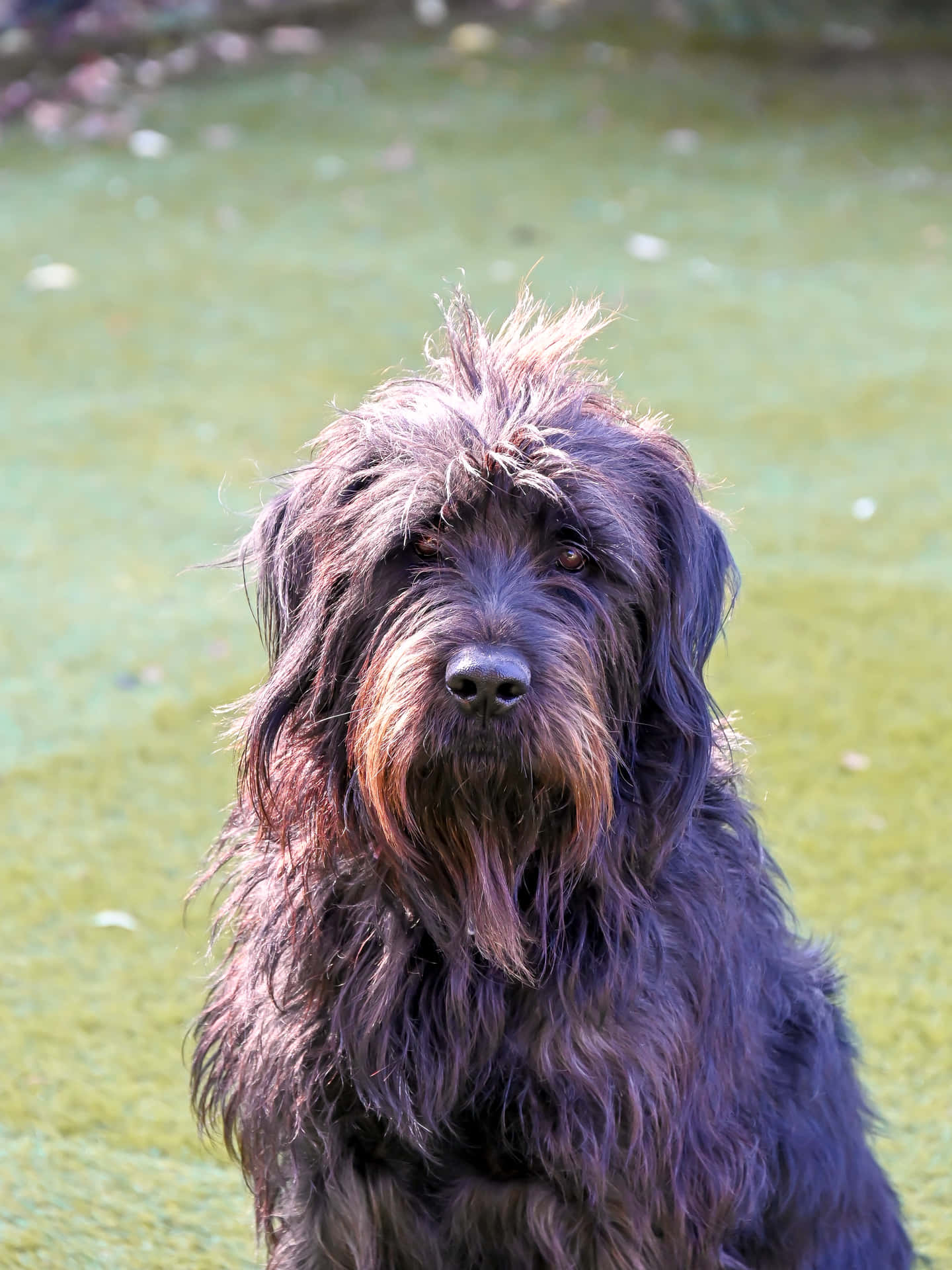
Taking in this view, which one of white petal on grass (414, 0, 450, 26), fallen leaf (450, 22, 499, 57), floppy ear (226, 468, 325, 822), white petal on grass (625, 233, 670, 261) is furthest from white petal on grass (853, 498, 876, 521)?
white petal on grass (414, 0, 450, 26)

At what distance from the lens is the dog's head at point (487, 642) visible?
2275mm

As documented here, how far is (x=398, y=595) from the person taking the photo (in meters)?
2.39

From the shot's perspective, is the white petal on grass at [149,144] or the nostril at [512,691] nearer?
the nostril at [512,691]

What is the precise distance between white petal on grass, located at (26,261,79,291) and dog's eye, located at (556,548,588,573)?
640 centimetres

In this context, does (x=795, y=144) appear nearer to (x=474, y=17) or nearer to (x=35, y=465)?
(x=474, y=17)

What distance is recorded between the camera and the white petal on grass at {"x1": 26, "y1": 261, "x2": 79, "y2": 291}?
8.20m

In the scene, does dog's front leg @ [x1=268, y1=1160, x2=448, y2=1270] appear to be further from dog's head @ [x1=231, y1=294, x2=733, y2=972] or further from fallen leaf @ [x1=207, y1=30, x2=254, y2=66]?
fallen leaf @ [x1=207, y1=30, x2=254, y2=66]

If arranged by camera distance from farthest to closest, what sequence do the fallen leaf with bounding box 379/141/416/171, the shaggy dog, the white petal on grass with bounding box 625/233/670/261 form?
1. the fallen leaf with bounding box 379/141/416/171
2. the white petal on grass with bounding box 625/233/670/261
3. the shaggy dog

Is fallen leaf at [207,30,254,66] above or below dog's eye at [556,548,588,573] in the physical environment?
below

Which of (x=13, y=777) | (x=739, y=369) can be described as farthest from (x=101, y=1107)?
(x=739, y=369)

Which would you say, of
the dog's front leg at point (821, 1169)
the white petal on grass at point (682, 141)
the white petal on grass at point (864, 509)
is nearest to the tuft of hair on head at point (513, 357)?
the dog's front leg at point (821, 1169)

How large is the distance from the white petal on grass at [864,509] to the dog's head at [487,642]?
11.3 ft

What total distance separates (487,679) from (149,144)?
9.04 m

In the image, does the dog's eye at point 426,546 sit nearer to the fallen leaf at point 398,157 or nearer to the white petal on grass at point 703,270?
the white petal on grass at point 703,270
